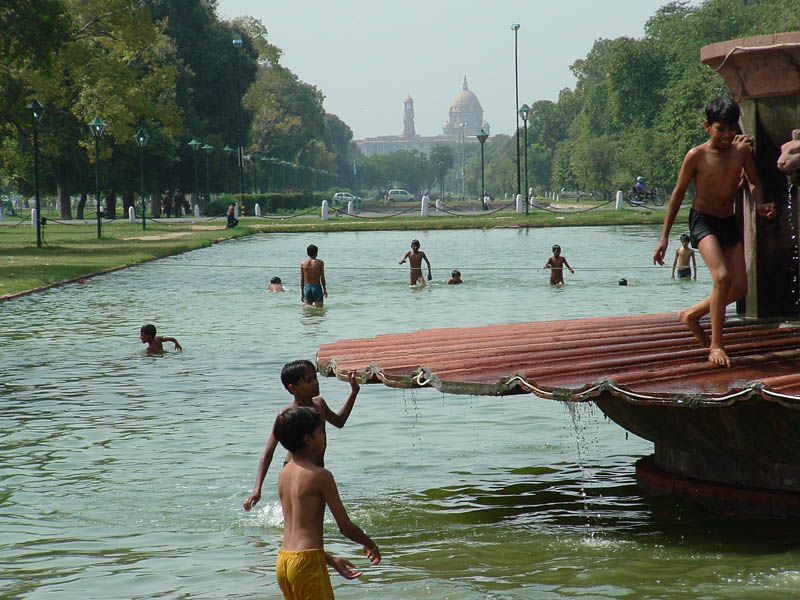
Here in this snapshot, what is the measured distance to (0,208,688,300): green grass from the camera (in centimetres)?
2883

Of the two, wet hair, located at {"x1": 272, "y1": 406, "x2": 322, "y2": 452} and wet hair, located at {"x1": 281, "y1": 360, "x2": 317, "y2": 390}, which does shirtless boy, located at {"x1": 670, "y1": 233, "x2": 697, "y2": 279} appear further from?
wet hair, located at {"x1": 272, "y1": 406, "x2": 322, "y2": 452}

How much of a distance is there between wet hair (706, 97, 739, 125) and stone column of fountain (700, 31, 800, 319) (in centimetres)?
142

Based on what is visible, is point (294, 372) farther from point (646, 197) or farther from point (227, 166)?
point (227, 166)

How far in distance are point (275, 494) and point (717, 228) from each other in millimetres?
3860

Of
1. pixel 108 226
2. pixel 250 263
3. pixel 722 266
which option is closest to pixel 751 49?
pixel 722 266

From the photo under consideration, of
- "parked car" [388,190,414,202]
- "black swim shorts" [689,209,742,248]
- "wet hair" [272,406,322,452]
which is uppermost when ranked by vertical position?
"parked car" [388,190,414,202]

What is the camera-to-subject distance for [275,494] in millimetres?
8711

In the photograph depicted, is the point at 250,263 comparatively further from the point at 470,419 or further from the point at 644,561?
the point at 644,561

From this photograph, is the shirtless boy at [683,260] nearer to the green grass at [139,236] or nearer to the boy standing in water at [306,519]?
the green grass at [139,236]

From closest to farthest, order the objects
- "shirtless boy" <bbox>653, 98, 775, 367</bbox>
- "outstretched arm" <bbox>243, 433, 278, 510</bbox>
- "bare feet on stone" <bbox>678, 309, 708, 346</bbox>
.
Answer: "outstretched arm" <bbox>243, 433, 278, 510</bbox>, "shirtless boy" <bbox>653, 98, 775, 367</bbox>, "bare feet on stone" <bbox>678, 309, 708, 346</bbox>

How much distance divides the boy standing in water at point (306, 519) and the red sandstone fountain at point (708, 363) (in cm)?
194

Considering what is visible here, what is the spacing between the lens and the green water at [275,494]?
6.71m

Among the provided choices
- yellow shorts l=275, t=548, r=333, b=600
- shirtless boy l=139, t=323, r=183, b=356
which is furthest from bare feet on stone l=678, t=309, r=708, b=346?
shirtless boy l=139, t=323, r=183, b=356

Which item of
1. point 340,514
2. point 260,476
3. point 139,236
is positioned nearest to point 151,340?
point 260,476
